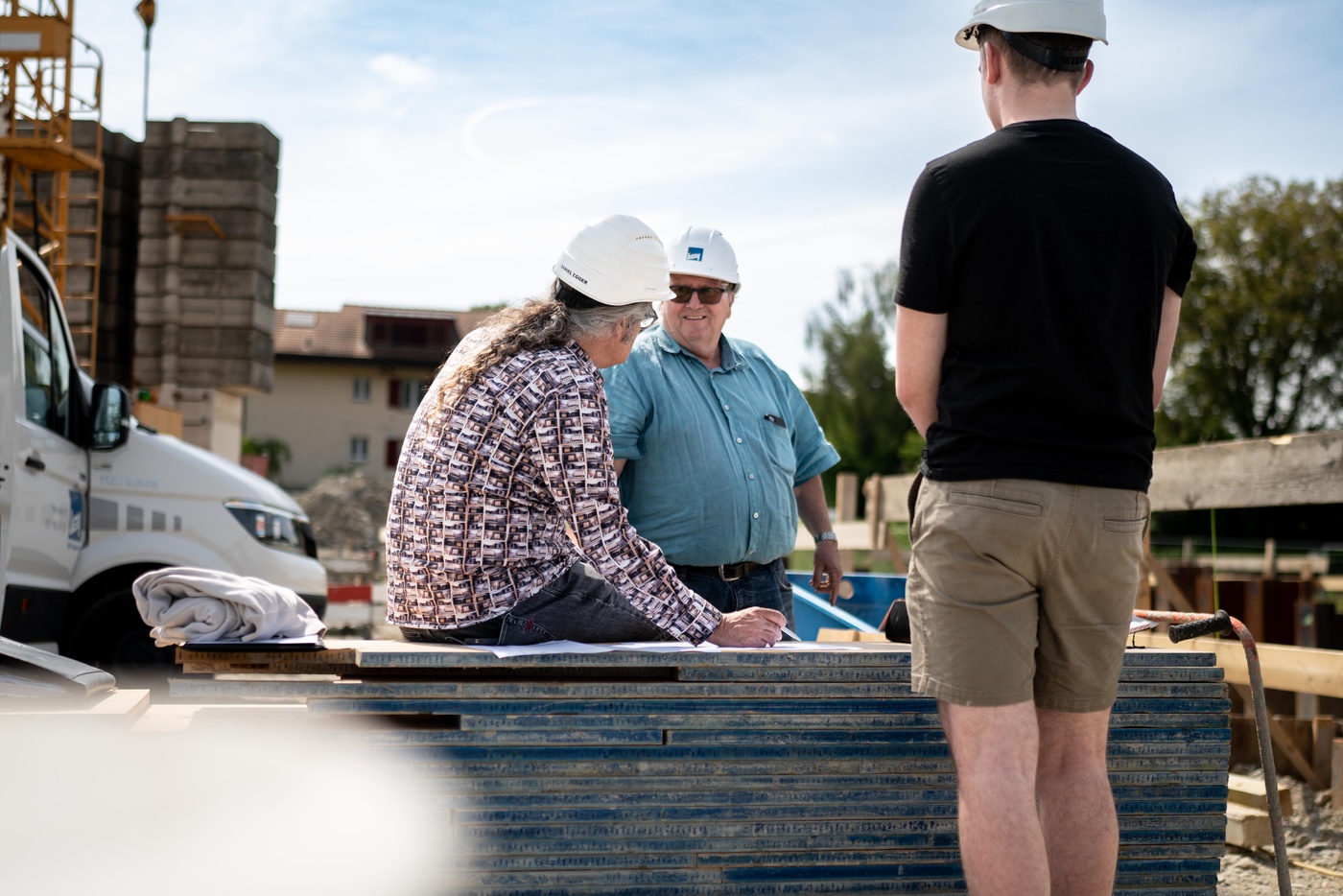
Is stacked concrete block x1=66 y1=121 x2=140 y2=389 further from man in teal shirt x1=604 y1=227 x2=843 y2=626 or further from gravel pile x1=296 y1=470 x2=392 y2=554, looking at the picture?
man in teal shirt x1=604 y1=227 x2=843 y2=626

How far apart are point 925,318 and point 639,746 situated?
118 centimetres

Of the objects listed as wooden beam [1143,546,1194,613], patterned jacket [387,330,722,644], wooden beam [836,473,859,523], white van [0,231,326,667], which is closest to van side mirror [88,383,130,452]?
white van [0,231,326,667]

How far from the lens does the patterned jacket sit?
3.13 meters

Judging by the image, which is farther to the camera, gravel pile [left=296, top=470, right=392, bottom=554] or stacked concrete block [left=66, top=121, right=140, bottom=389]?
gravel pile [left=296, top=470, right=392, bottom=554]

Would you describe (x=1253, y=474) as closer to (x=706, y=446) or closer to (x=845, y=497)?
(x=706, y=446)

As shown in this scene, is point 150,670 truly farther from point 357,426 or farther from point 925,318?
point 357,426

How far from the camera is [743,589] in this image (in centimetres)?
476

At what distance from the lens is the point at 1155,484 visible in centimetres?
738

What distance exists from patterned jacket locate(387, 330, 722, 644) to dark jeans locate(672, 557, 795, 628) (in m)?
1.45

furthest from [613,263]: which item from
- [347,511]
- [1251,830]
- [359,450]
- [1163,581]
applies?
[359,450]

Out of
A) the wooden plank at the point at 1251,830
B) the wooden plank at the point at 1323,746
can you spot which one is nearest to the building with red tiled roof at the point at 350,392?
the wooden plank at the point at 1323,746

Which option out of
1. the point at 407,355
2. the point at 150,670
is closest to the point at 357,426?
the point at 407,355

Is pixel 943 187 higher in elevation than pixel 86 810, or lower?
higher

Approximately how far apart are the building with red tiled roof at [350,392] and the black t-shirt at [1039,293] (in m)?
48.1
